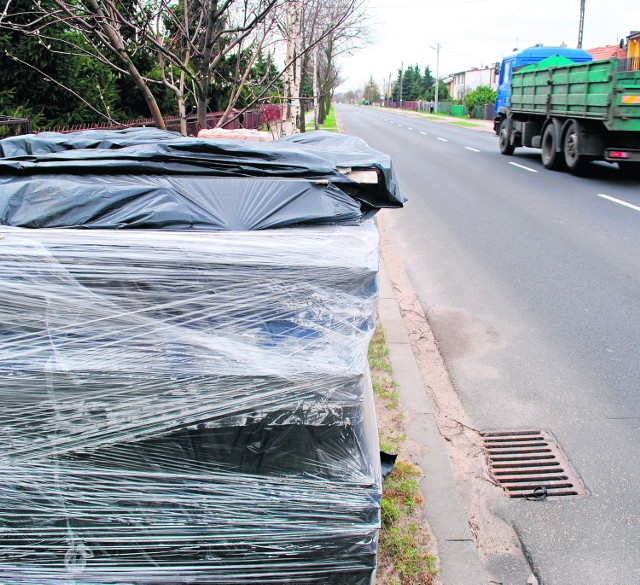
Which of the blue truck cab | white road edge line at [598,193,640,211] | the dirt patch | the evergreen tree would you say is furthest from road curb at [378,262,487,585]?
the blue truck cab

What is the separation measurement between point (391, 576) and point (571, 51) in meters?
18.3

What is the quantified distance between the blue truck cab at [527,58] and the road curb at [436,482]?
1546cm

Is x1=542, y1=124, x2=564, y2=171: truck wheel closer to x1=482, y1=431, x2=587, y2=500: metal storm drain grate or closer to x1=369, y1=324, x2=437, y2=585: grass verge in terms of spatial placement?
x1=482, y1=431, x2=587, y2=500: metal storm drain grate

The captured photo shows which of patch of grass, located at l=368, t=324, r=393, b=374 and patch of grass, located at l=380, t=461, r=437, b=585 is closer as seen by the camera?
patch of grass, located at l=380, t=461, r=437, b=585

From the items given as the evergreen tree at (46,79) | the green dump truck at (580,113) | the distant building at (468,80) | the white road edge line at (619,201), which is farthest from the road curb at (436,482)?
the distant building at (468,80)

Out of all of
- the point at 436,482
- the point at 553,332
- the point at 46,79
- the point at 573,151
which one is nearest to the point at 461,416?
the point at 436,482

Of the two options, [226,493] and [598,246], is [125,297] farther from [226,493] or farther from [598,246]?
[598,246]

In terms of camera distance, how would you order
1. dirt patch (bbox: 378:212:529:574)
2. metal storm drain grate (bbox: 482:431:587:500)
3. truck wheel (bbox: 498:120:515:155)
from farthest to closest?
truck wheel (bbox: 498:120:515:155) < metal storm drain grate (bbox: 482:431:587:500) < dirt patch (bbox: 378:212:529:574)

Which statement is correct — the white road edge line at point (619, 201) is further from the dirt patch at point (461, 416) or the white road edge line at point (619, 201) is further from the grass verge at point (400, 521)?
the grass verge at point (400, 521)

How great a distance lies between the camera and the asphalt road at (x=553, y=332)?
295cm

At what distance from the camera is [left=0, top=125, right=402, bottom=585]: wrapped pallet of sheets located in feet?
6.52

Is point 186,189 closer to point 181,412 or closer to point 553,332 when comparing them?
point 181,412

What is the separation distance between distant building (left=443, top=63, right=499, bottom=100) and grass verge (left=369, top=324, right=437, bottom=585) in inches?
2957

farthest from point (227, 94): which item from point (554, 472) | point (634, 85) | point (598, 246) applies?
point (554, 472)
